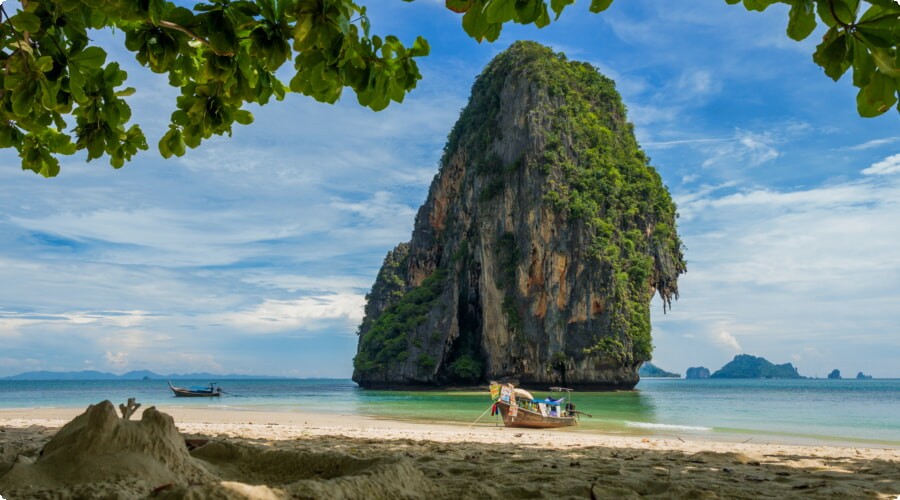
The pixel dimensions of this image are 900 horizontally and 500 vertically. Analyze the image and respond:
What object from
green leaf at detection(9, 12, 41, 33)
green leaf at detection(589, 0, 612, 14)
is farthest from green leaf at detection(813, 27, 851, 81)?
green leaf at detection(9, 12, 41, 33)

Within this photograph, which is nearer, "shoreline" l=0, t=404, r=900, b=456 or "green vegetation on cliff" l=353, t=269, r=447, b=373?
"shoreline" l=0, t=404, r=900, b=456

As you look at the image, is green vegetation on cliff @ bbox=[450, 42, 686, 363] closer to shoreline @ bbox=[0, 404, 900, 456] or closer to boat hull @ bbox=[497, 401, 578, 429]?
boat hull @ bbox=[497, 401, 578, 429]

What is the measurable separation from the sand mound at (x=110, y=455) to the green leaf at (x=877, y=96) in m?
2.56

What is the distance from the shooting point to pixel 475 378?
145 ft

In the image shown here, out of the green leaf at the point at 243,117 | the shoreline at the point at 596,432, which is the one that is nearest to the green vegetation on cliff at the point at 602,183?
the shoreline at the point at 596,432

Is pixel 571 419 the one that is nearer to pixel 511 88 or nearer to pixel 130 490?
pixel 130 490

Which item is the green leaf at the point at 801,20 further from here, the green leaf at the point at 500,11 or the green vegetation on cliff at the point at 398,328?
the green vegetation on cliff at the point at 398,328

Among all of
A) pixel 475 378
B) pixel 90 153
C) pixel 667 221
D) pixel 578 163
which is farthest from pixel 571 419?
pixel 667 221

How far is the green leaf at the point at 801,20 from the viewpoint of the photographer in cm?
162

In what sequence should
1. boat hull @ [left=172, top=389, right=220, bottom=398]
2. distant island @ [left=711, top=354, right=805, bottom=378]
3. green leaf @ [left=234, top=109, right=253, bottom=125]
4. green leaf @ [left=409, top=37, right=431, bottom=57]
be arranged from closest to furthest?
green leaf @ [left=409, top=37, right=431, bottom=57] → green leaf @ [left=234, top=109, right=253, bottom=125] → boat hull @ [left=172, top=389, right=220, bottom=398] → distant island @ [left=711, top=354, right=805, bottom=378]

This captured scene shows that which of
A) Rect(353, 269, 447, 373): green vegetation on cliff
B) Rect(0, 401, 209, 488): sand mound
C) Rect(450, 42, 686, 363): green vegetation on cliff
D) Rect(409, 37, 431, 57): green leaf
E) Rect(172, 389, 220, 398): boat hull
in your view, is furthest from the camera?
Rect(353, 269, 447, 373): green vegetation on cliff

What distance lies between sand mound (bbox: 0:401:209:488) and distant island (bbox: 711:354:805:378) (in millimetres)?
158311

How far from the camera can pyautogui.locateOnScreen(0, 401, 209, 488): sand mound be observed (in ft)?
6.05

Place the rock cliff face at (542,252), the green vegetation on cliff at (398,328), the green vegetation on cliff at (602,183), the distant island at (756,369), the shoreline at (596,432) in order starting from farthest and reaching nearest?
1. the distant island at (756,369)
2. the green vegetation on cliff at (398,328)
3. the green vegetation on cliff at (602,183)
4. the rock cliff face at (542,252)
5. the shoreline at (596,432)
